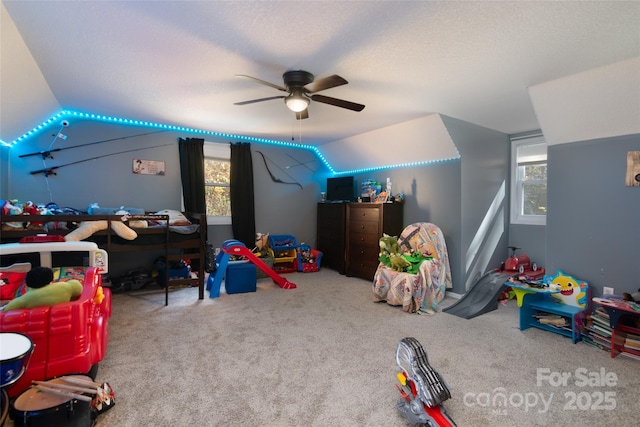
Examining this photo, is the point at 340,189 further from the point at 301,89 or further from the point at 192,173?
the point at 301,89

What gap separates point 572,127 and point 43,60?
487cm

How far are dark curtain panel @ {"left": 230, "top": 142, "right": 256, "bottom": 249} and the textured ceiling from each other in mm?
1723

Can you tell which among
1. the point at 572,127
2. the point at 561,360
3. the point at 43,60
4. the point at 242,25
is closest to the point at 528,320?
the point at 561,360

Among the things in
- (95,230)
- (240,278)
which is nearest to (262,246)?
(240,278)

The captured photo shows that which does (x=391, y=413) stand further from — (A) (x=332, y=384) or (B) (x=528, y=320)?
(B) (x=528, y=320)

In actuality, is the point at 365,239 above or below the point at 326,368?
above

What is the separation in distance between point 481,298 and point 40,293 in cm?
415

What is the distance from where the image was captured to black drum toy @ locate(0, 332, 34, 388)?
3.95 ft

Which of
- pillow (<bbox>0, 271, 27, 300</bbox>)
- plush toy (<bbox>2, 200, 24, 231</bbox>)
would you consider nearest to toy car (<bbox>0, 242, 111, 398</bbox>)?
pillow (<bbox>0, 271, 27, 300</bbox>)

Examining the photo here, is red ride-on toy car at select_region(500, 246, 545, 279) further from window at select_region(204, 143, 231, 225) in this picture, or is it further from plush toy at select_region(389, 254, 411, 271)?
window at select_region(204, 143, 231, 225)

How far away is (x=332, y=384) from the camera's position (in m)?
2.03

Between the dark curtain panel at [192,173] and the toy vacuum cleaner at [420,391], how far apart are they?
400 centimetres

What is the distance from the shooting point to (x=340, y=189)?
5.73 meters

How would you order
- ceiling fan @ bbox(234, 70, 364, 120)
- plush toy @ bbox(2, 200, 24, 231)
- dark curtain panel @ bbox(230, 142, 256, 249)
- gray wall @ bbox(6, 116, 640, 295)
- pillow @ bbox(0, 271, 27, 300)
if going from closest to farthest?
pillow @ bbox(0, 271, 27, 300)
ceiling fan @ bbox(234, 70, 364, 120)
gray wall @ bbox(6, 116, 640, 295)
plush toy @ bbox(2, 200, 24, 231)
dark curtain panel @ bbox(230, 142, 256, 249)
